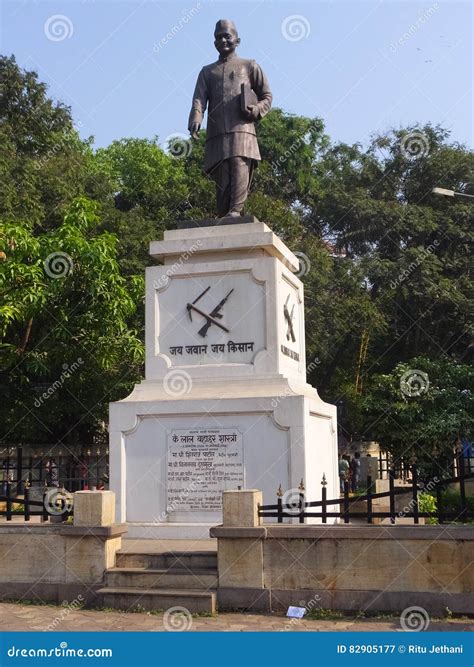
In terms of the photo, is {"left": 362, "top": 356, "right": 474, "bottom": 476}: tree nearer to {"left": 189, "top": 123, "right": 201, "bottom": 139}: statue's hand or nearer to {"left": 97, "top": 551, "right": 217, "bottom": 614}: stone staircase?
{"left": 189, "top": 123, "right": 201, "bottom": 139}: statue's hand

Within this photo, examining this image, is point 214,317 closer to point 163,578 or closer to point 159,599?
point 163,578

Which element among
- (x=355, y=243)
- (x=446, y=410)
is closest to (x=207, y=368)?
(x=446, y=410)

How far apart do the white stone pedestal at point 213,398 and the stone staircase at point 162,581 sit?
4.09 feet

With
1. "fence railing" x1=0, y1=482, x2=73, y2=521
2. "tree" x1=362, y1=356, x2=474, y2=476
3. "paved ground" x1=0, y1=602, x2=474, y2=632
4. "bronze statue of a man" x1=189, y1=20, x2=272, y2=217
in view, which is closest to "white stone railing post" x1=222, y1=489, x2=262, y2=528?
"paved ground" x1=0, y1=602, x2=474, y2=632

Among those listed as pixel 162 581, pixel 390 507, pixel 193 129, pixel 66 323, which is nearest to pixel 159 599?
pixel 162 581

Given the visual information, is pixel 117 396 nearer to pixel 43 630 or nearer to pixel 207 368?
pixel 207 368

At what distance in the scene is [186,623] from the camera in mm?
8141

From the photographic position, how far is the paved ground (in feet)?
26.0

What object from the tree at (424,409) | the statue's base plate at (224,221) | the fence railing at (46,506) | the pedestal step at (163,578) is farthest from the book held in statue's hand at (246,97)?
the tree at (424,409)

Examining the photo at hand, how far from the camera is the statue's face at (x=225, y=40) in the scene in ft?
40.2

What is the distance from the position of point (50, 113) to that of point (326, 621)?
28993 mm

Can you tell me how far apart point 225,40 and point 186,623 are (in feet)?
28.3

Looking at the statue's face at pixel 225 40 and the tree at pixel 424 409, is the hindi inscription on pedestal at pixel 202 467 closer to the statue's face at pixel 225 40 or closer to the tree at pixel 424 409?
the statue's face at pixel 225 40

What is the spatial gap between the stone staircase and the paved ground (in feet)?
0.58
